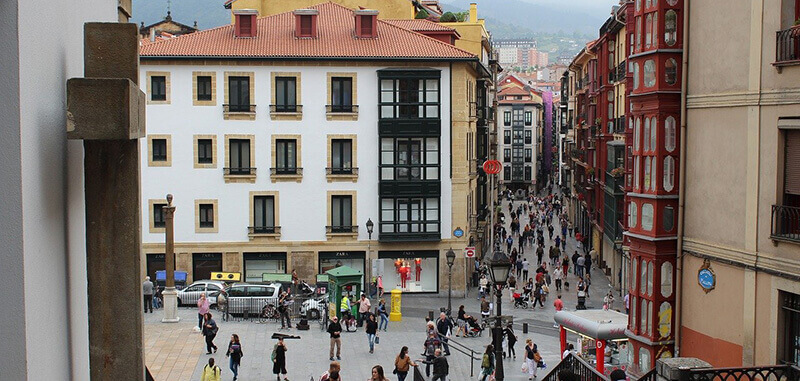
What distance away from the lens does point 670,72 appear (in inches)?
727

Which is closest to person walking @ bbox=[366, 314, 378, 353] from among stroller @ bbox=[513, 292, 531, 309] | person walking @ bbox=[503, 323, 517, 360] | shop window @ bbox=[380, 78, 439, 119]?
person walking @ bbox=[503, 323, 517, 360]

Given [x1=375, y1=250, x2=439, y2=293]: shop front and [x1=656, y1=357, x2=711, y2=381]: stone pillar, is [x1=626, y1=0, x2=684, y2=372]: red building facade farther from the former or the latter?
[x1=375, y1=250, x2=439, y2=293]: shop front

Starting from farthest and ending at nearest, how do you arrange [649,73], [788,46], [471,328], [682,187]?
[471,328], [649,73], [682,187], [788,46]

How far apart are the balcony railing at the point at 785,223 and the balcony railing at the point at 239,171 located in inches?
1355

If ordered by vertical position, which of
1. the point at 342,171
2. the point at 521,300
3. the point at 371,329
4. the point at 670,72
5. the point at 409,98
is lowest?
the point at 521,300

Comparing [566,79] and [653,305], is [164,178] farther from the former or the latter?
[566,79]

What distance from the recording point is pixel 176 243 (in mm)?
46969

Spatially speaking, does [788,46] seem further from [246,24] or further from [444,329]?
[246,24]

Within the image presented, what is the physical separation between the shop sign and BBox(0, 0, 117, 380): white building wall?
13729 millimetres

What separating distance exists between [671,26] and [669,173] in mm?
2702

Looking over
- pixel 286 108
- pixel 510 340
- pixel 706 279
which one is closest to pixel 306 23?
pixel 286 108

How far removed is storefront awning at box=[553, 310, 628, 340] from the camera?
2697cm

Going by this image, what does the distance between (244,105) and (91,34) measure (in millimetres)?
42582

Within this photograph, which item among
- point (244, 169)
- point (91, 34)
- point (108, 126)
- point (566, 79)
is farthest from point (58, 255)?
point (566, 79)
